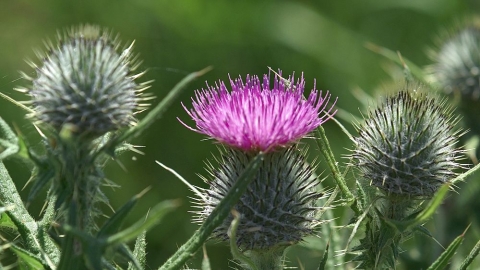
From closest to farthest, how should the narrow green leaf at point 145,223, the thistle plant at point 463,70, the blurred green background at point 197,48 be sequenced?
1. the narrow green leaf at point 145,223
2. the thistle plant at point 463,70
3. the blurred green background at point 197,48

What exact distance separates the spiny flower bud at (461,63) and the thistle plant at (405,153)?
1.76 meters

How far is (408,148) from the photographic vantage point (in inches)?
106

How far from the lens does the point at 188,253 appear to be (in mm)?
1977

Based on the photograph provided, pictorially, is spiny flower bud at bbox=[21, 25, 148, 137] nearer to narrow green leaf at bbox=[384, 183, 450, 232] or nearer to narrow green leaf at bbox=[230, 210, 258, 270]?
narrow green leaf at bbox=[230, 210, 258, 270]

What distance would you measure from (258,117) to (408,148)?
704mm

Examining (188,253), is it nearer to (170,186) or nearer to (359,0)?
(170,186)

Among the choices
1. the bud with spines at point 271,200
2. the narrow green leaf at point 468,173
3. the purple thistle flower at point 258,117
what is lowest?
the bud with spines at point 271,200

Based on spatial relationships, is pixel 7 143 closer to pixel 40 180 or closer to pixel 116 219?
pixel 40 180

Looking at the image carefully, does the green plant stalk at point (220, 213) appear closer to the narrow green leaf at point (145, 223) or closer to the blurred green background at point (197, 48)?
the narrow green leaf at point (145, 223)

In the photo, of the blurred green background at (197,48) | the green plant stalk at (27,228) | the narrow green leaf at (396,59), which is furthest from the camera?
the blurred green background at (197,48)

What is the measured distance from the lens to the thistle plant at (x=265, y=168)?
2.46 m

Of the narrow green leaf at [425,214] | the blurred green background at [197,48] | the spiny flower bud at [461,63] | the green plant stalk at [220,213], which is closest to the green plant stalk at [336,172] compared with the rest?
the narrow green leaf at [425,214]

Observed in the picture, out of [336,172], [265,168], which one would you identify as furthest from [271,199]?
[336,172]

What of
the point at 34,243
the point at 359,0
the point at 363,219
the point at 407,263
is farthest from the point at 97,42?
the point at 359,0
